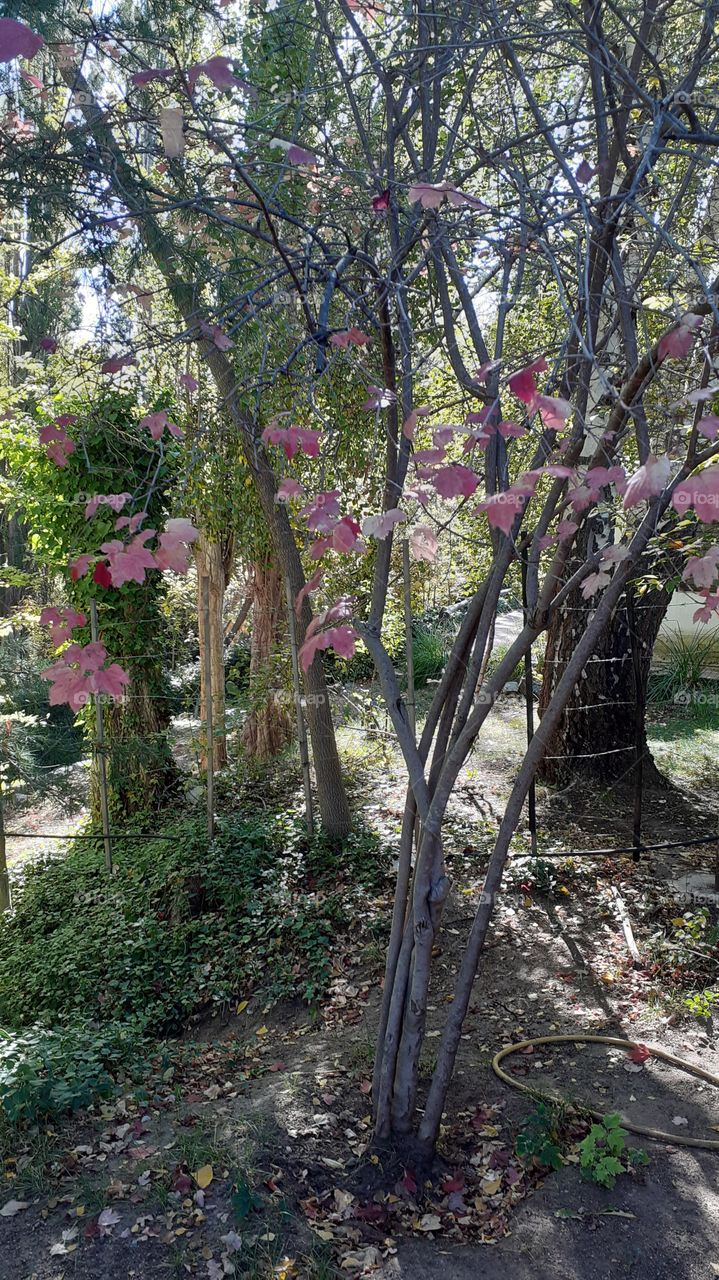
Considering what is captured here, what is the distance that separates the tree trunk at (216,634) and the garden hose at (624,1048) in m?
3.52

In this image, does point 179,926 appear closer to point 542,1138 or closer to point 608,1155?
point 542,1138

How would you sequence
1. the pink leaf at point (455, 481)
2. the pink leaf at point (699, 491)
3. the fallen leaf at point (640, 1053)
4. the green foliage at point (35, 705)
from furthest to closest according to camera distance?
the green foliage at point (35, 705) < the fallen leaf at point (640, 1053) < the pink leaf at point (455, 481) < the pink leaf at point (699, 491)

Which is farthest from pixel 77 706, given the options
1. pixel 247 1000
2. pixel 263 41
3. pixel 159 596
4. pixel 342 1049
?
pixel 159 596

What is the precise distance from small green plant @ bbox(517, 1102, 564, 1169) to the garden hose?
0.41 ft

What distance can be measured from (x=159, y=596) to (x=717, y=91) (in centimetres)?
471

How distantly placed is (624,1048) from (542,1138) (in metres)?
0.81

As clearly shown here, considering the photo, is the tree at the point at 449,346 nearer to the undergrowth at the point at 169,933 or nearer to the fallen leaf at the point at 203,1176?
the fallen leaf at the point at 203,1176

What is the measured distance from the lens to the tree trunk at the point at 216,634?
6.62 meters

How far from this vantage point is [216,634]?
7.10 metres

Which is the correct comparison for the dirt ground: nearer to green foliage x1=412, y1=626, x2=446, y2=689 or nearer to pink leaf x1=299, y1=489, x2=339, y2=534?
pink leaf x1=299, y1=489, x2=339, y2=534

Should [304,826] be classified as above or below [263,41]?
below

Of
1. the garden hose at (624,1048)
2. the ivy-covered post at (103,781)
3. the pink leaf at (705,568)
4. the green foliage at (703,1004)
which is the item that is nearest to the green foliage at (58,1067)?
the garden hose at (624,1048)

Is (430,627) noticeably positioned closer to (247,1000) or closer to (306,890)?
(306,890)

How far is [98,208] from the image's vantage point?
3734mm
